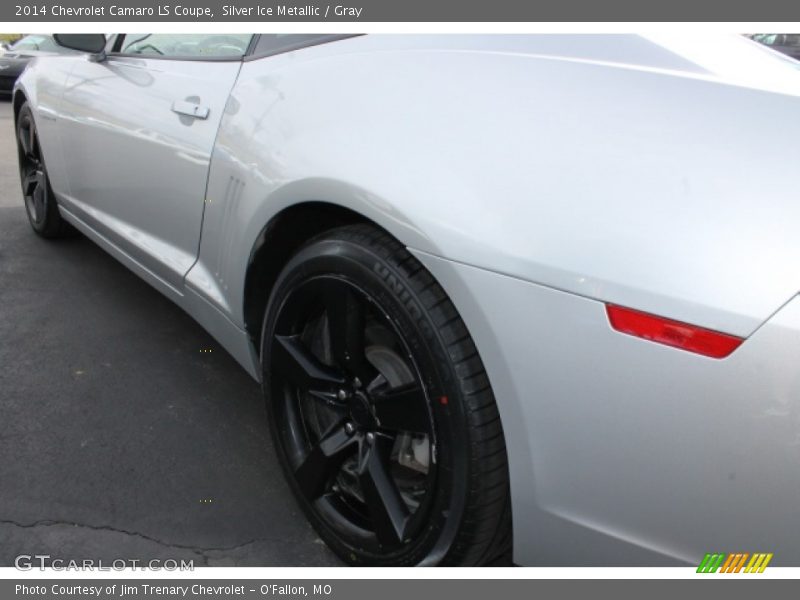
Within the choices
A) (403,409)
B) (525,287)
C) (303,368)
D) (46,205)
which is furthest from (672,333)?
(46,205)

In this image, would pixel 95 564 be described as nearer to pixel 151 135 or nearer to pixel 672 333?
pixel 151 135

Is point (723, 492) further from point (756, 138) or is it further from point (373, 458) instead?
point (373, 458)

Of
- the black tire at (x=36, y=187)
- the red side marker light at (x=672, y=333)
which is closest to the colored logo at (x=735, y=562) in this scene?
the red side marker light at (x=672, y=333)

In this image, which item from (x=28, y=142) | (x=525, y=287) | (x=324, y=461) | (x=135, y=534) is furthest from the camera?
(x=28, y=142)

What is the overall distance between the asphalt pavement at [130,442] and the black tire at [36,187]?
2.06 ft

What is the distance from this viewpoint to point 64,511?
210 centimetres

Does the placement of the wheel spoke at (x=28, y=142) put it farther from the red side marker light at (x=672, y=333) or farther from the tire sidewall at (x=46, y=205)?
the red side marker light at (x=672, y=333)

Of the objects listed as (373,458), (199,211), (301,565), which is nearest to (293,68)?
(199,211)

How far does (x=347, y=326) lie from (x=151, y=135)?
123cm

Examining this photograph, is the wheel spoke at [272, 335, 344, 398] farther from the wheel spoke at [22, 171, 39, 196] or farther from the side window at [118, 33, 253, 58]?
the wheel spoke at [22, 171, 39, 196]

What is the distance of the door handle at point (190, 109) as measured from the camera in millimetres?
2225

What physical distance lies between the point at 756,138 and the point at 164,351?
2.58 meters

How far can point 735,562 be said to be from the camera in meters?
1.30

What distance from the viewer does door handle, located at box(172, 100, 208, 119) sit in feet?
7.30
